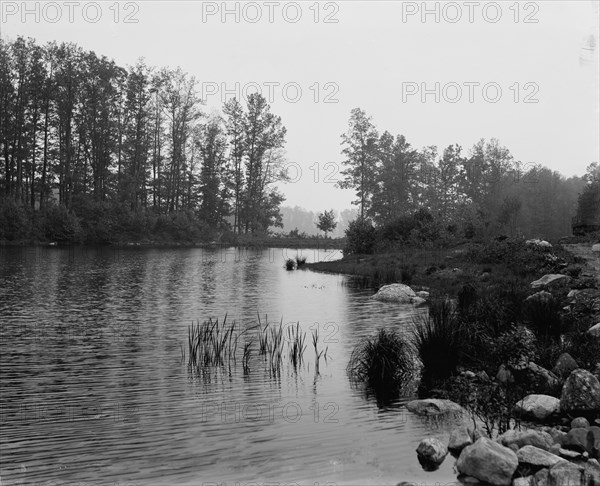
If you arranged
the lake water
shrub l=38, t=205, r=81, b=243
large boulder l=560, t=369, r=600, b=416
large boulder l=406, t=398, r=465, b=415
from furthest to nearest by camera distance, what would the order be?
shrub l=38, t=205, r=81, b=243 < large boulder l=406, t=398, r=465, b=415 < large boulder l=560, t=369, r=600, b=416 < the lake water

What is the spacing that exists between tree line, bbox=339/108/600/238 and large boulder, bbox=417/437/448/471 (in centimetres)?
5687

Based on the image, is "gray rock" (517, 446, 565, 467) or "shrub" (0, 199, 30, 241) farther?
"shrub" (0, 199, 30, 241)

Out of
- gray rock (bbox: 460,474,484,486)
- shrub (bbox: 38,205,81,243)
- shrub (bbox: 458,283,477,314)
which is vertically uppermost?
shrub (bbox: 38,205,81,243)

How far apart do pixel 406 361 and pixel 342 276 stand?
78.0 ft

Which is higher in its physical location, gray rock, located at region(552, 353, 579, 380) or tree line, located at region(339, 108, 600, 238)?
tree line, located at region(339, 108, 600, 238)

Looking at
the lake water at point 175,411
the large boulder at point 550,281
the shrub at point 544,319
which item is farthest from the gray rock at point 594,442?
the large boulder at point 550,281

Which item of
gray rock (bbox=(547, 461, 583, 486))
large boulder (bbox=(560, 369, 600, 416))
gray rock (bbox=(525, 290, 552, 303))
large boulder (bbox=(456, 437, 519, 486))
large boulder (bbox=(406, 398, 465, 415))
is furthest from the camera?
gray rock (bbox=(525, 290, 552, 303))

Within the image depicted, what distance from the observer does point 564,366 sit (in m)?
9.88

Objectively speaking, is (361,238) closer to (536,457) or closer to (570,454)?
(570,454)

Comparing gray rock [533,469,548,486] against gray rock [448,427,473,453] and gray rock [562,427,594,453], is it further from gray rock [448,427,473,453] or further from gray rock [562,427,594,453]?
gray rock [448,427,473,453]

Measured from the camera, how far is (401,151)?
7712 cm

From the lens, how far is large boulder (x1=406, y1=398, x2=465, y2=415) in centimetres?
Result: 892

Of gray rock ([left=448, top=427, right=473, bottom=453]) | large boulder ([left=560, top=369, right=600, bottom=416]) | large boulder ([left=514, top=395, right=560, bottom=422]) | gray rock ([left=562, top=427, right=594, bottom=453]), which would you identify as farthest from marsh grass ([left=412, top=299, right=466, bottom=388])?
gray rock ([left=562, top=427, right=594, bottom=453])

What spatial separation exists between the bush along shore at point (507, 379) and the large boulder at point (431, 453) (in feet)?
0.04
